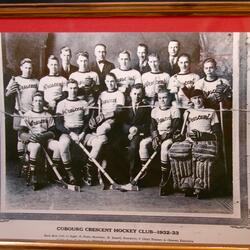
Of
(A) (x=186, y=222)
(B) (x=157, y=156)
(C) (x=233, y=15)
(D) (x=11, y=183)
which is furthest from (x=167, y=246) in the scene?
(C) (x=233, y=15)

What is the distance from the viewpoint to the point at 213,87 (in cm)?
64

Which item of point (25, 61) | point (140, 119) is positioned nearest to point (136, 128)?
point (140, 119)

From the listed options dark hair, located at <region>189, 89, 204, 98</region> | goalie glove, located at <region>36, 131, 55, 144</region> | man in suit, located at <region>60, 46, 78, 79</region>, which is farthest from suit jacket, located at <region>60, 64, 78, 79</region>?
dark hair, located at <region>189, 89, 204, 98</region>

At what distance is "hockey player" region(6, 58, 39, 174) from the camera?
66 centimetres

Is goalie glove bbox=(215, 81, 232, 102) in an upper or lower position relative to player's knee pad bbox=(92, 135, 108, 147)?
upper

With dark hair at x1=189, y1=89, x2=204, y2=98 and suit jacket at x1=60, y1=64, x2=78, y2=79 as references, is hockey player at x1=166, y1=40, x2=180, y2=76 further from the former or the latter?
suit jacket at x1=60, y1=64, x2=78, y2=79

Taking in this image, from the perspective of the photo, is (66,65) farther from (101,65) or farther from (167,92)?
(167,92)

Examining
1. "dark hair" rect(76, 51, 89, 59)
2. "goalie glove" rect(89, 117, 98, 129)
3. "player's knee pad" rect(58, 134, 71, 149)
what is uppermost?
"dark hair" rect(76, 51, 89, 59)

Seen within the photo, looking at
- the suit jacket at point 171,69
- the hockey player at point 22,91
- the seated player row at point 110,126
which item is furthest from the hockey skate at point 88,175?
the suit jacket at point 171,69

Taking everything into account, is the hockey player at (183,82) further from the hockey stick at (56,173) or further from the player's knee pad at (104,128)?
the hockey stick at (56,173)

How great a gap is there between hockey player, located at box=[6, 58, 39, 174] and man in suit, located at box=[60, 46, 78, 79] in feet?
0.17

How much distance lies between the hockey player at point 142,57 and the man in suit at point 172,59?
4 cm

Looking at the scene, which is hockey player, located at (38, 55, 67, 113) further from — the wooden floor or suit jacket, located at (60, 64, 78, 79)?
the wooden floor

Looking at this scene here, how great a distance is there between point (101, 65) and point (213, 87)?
199 millimetres
